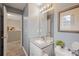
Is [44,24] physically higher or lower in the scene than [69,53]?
higher

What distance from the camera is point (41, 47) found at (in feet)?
5.62

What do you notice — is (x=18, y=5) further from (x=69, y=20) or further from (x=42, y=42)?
(x=69, y=20)

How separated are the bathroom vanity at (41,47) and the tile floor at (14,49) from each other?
0.16 meters

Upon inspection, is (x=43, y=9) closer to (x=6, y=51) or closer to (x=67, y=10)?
(x=67, y=10)

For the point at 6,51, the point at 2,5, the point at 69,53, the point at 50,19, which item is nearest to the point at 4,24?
the point at 2,5

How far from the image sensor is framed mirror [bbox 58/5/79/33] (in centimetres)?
162

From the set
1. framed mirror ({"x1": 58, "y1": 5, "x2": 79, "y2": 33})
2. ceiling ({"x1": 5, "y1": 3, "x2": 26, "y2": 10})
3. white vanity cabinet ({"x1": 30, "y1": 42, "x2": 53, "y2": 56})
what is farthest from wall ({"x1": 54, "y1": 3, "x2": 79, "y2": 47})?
ceiling ({"x1": 5, "y1": 3, "x2": 26, "y2": 10})

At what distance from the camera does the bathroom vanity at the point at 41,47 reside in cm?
169

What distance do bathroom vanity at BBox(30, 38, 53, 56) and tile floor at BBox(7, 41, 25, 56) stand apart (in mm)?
164

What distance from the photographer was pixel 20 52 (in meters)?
1.69

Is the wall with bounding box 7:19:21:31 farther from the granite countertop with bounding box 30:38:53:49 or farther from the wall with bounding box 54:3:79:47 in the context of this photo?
the wall with bounding box 54:3:79:47

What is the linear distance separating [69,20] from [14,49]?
0.92m

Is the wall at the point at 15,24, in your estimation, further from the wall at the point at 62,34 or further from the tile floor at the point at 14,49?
the wall at the point at 62,34

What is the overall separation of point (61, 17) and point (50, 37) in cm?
34
